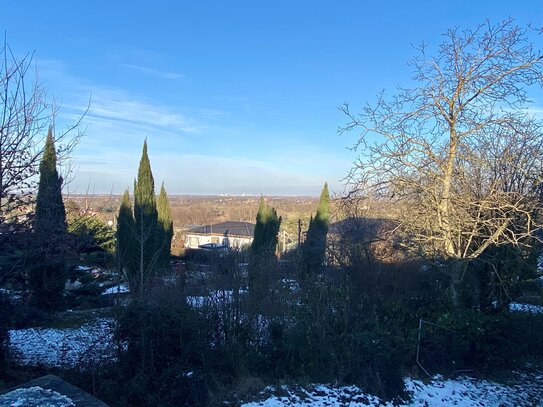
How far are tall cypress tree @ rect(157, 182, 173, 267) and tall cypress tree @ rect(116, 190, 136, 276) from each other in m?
2.60

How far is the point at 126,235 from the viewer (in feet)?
78.1

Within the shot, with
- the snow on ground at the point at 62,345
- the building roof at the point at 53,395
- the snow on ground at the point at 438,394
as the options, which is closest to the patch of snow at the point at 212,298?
the snow on ground at the point at 62,345

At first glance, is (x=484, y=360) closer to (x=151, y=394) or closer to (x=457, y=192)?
(x=457, y=192)

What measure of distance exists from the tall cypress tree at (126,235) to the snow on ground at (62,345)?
1048 centimetres

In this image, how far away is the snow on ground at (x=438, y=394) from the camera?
539 centimetres

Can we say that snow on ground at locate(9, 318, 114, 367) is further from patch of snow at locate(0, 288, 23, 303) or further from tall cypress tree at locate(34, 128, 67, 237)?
tall cypress tree at locate(34, 128, 67, 237)

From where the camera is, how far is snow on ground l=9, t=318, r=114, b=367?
5.71m

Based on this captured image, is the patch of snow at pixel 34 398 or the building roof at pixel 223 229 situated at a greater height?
the patch of snow at pixel 34 398

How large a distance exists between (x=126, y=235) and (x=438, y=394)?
2047 cm

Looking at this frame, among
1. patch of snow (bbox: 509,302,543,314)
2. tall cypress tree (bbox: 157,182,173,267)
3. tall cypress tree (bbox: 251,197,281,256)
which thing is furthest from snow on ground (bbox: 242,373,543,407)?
tall cypress tree (bbox: 251,197,281,256)

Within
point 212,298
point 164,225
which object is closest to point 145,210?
point 164,225

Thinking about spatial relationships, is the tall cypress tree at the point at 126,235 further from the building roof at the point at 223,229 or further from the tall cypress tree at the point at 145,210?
the building roof at the point at 223,229

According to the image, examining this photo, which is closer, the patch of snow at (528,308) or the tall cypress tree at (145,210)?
the patch of snow at (528,308)

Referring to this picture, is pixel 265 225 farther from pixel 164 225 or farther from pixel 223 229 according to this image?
pixel 223 229
